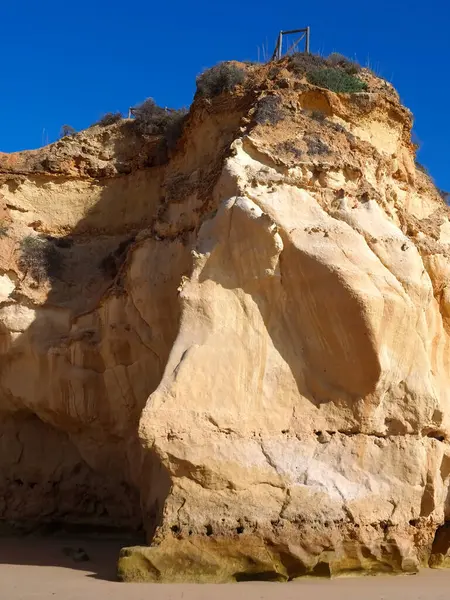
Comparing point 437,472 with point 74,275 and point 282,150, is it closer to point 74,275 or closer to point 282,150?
point 282,150

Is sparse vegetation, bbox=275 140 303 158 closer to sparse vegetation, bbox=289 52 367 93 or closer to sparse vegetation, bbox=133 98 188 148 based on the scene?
sparse vegetation, bbox=289 52 367 93

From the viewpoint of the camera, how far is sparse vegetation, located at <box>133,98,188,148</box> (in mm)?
13945

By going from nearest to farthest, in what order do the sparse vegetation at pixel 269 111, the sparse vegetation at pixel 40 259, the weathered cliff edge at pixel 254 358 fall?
the weathered cliff edge at pixel 254 358, the sparse vegetation at pixel 269 111, the sparse vegetation at pixel 40 259

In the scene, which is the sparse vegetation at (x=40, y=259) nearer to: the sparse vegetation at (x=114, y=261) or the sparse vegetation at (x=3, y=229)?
the sparse vegetation at (x=3, y=229)

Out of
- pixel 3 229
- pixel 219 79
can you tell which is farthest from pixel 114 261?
pixel 219 79

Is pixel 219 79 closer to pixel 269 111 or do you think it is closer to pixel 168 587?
pixel 269 111

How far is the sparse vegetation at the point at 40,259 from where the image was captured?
Answer: 40.5 feet

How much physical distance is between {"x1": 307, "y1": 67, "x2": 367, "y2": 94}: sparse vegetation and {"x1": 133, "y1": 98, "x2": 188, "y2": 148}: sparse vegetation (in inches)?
131

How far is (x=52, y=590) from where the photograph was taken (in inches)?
284

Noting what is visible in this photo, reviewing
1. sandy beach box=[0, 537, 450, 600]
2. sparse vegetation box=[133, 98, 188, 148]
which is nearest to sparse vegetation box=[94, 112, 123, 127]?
sparse vegetation box=[133, 98, 188, 148]

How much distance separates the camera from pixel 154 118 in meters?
14.2

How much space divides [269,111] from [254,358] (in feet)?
13.2

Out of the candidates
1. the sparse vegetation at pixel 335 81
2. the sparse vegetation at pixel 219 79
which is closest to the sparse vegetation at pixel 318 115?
the sparse vegetation at pixel 335 81

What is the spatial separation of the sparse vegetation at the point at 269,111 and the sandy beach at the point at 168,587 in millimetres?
6488
